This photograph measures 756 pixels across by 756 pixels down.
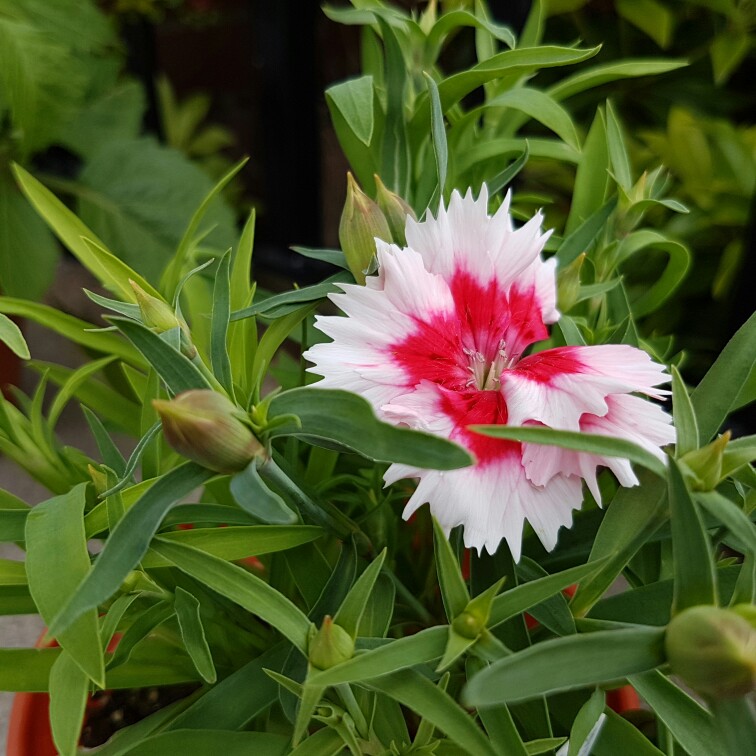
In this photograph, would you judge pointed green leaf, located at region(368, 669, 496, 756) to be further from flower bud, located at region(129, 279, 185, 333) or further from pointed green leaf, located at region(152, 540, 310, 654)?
flower bud, located at region(129, 279, 185, 333)

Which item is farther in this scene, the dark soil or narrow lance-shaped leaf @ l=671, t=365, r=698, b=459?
the dark soil

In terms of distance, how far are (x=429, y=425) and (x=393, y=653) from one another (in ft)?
0.26

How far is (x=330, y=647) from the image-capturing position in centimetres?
27

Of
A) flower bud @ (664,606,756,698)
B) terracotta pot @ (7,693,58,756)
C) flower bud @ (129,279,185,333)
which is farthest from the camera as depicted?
terracotta pot @ (7,693,58,756)

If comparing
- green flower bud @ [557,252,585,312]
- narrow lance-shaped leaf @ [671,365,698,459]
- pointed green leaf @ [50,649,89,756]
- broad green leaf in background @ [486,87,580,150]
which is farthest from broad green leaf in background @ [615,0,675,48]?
pointed green leaf @ [50,649,89,756]

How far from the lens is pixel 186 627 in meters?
0.33

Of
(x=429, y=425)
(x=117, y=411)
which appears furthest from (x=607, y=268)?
(x=117, y=411)

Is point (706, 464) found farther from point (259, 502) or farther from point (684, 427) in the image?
point (259, 502)

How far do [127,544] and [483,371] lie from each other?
0.16m

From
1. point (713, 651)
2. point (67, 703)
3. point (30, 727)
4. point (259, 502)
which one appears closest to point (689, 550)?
point (713, 651)

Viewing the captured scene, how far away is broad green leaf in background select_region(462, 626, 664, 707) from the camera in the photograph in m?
0.22

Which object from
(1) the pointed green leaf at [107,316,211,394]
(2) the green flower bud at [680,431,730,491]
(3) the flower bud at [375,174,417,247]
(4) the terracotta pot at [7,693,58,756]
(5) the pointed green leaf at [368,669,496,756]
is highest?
(3) the flower bud at [375,174,417,247]

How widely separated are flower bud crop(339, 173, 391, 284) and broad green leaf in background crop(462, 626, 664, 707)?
18 centimetres

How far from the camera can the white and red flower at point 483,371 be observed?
0.27 meters
